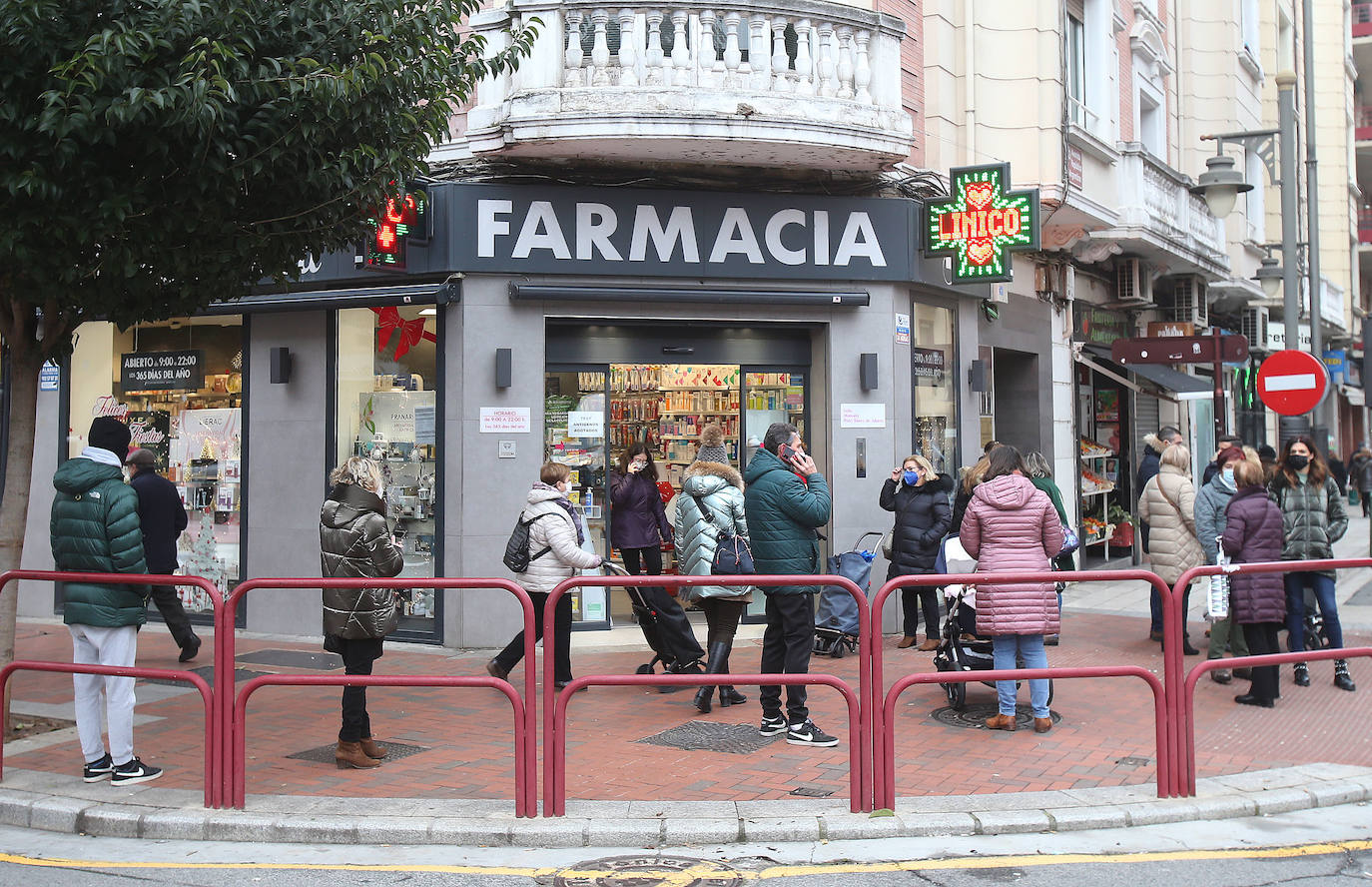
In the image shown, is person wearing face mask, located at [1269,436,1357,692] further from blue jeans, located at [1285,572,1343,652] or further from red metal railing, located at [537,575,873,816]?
red metal railing, located at [537,575,873,816]

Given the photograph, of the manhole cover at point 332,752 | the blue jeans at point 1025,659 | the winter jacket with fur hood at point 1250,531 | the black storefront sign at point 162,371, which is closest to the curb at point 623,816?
the manhole cover at point 332,752

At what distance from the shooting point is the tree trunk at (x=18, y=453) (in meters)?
7.54

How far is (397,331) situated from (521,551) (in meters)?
3.82

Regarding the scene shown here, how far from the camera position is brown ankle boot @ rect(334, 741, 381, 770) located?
22.1 feet

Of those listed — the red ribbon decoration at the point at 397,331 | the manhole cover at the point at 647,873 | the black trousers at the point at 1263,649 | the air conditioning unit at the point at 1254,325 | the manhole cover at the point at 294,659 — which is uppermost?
the air conditioning unit at the point at 1254,325

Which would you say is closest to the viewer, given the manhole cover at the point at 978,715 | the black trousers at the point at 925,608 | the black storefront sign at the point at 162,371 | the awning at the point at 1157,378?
the manhole cover at the point at 978,715

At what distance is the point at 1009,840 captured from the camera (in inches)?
217

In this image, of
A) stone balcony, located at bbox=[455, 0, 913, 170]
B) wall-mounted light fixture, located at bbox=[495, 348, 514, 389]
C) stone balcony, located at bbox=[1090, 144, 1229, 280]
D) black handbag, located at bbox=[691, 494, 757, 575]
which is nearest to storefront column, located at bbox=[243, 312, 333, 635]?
wall-mounted light fixture, located at bbox=[495, 348, 514, 389]

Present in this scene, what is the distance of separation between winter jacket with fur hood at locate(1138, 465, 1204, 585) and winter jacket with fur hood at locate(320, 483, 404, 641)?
6.61 m

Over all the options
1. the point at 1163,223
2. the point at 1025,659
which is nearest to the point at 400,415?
the point at 1025,659

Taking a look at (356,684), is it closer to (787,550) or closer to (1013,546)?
(787,550)

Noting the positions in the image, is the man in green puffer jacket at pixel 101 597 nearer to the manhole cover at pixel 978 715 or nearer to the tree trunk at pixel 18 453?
the tree trunk at pixel 18 453

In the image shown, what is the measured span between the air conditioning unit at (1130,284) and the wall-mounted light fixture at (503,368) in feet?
36.1

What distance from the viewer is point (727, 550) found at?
28.6 feet
